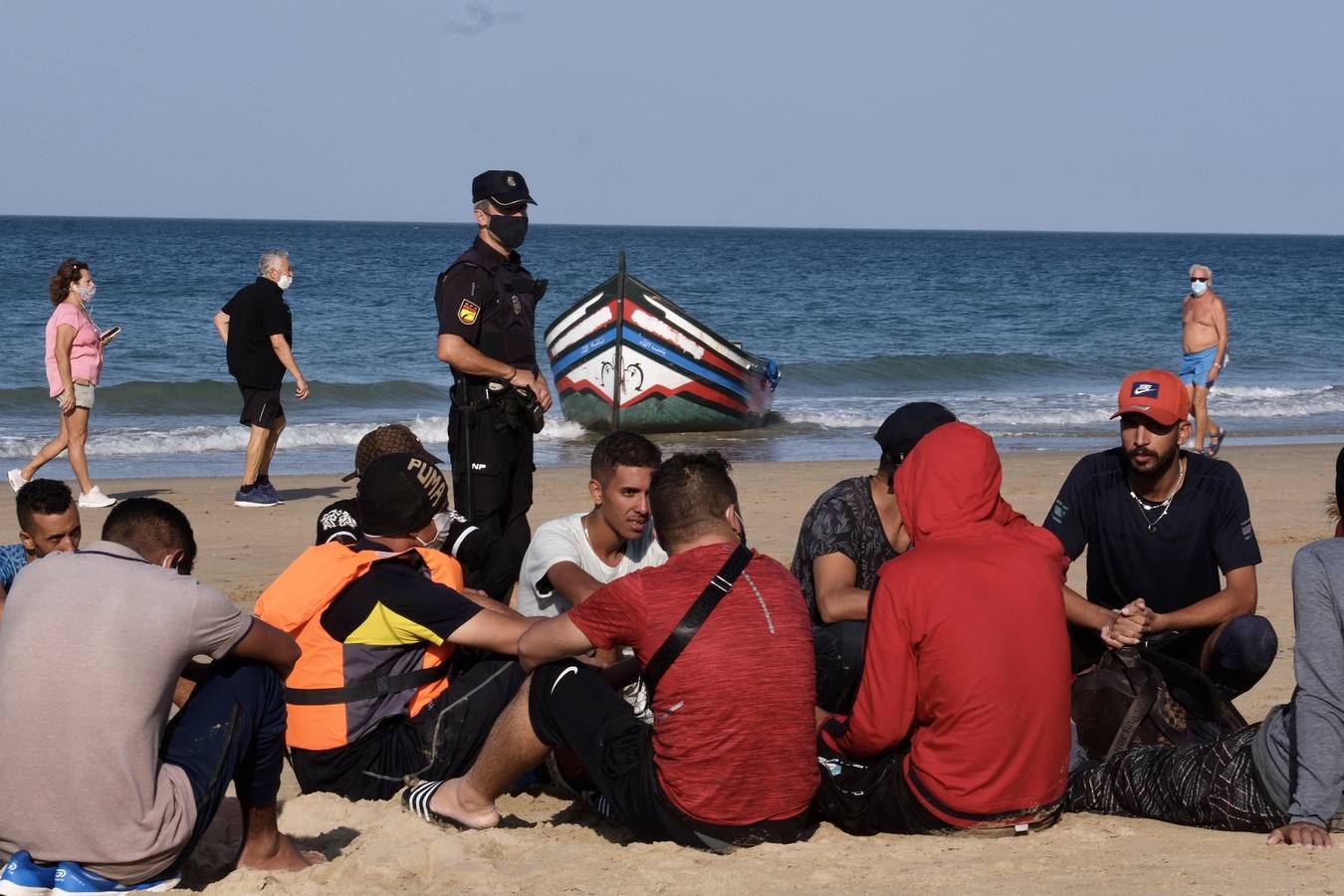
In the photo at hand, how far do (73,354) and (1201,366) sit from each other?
8763 millimetres

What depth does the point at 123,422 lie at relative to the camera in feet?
56.9

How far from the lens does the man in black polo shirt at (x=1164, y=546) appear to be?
15.1 feet

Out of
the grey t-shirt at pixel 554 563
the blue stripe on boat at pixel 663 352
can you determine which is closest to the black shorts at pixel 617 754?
the grey t-shirt at pixel 554 563

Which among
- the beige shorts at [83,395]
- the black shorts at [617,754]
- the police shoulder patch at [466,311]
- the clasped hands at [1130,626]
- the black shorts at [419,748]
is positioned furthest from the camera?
the beige shorts at [83,395]

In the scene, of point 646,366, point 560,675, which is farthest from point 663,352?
point 560,675

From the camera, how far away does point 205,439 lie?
14891 millimetres

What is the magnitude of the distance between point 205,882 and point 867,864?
1.70 meters

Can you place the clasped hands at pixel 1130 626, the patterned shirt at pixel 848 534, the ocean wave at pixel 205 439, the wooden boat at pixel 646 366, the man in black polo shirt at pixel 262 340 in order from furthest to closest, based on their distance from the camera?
1. the wooden boat at pixel 646 366
2. the ocean wave at pixel 205 439
3. the man in black polo shirt at pixel 262 340
4. the patterned shirt at pixel 848 534
5. the clasped hands at pixel 1130 626

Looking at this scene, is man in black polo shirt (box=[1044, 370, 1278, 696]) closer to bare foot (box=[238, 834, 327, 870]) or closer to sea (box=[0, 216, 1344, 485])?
bare foot (box=[238, 834, 327, 870])

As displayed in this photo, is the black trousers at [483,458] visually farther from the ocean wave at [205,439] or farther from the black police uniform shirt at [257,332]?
the ocean wave at [205,439]

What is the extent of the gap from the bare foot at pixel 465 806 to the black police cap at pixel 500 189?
238 centimetres

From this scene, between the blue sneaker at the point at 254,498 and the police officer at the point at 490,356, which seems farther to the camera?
the blue sneaker at the point at 254,498

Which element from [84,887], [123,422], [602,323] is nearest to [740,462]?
[602,323]

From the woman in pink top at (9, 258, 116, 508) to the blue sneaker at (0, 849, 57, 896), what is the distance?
6.36 metres
